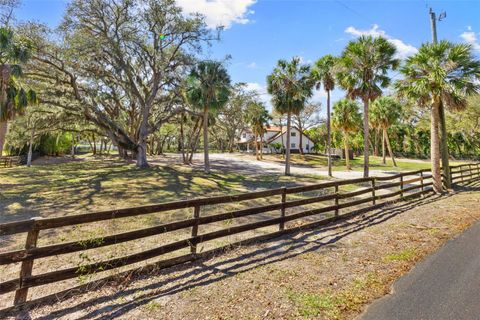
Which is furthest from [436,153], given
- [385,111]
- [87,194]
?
[385,111]

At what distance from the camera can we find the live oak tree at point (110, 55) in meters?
18.4

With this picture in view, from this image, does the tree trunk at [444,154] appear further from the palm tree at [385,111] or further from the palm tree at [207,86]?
the palm tree at [385,111]

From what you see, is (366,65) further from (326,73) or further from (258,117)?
(258,117)

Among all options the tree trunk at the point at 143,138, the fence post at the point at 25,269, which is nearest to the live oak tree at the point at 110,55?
the tree trunk at the point at 143,138

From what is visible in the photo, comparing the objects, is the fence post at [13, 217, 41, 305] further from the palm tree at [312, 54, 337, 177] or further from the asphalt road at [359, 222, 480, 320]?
the palm tree at [312, 54, 337, 177]

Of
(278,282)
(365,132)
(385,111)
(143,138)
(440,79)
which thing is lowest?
(278,282)

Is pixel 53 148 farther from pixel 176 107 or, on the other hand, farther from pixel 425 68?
pixel 425 68

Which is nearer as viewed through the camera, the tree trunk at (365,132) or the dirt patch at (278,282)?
the dirt patch at (278,282)

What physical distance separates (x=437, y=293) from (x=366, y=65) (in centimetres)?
1667

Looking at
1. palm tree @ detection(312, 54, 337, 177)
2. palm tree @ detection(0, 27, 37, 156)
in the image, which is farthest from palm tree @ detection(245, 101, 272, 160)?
palm tree @ detection(0, 27, 37, 156)

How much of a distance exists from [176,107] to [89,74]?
7.87 meters

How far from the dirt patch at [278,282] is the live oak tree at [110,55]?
64.4 ft

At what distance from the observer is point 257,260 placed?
4863mm

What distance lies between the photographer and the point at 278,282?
401 centimetres
